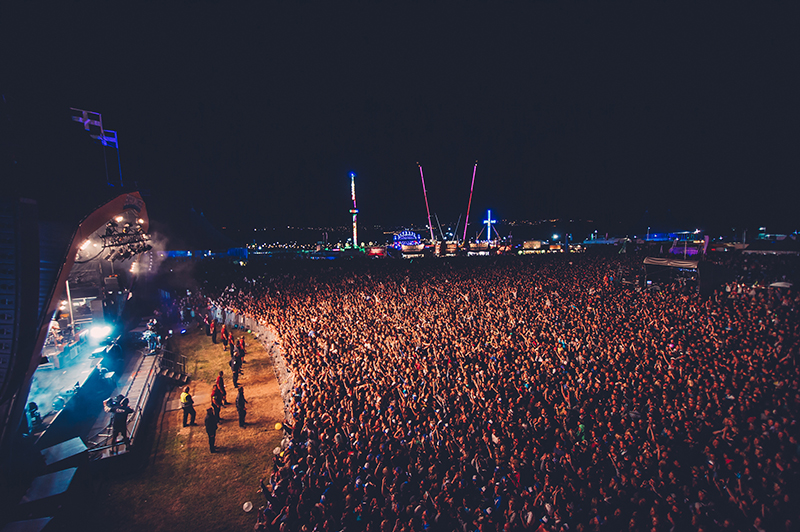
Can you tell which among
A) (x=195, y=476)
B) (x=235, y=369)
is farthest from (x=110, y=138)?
(x=195, y=476)

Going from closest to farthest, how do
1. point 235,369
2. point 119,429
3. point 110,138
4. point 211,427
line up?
point 119,429, point 211,427, point 235,369, point 110,138

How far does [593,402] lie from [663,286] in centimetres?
1004

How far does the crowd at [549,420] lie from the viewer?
397 centimetres

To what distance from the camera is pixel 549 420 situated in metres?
5.59

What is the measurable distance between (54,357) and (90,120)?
315 inches

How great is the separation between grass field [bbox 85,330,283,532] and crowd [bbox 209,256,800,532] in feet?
2.43

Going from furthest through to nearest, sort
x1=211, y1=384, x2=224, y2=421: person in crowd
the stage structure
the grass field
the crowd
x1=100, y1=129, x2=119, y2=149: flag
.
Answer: x1=100, y1=129, x2=119, y2=149: flag → x1=211, y1=384, x2=224, y2=421: person in crowd → the stage structure → the grass field → the crowd

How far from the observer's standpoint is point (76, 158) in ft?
24.8

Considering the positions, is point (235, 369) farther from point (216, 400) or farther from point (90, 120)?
point (90, 120)

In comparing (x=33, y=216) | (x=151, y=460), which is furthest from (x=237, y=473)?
(x=33, y=216)

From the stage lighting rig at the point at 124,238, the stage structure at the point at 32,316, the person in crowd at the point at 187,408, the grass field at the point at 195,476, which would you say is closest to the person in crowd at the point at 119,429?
the grass field at the point at 195,476

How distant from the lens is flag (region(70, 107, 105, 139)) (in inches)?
435

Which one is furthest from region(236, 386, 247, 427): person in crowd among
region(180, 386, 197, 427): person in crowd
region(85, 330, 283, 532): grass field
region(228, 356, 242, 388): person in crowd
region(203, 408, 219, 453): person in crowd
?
region(228, 356, 242, 388): person in crowd

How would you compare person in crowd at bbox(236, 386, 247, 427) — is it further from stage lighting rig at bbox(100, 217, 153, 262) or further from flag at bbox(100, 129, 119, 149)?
flag at bbox(100, 129, 119, 149)
